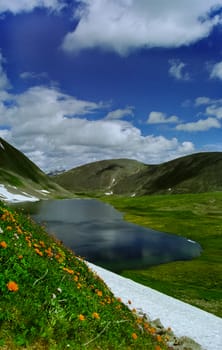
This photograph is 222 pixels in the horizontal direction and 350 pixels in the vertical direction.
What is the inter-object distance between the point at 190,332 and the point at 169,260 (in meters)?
36.9

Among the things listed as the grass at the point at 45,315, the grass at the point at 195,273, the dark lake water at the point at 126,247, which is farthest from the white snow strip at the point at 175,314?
the dark lake water at the point at 126,247

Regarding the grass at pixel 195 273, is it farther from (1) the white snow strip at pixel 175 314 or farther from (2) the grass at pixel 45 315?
(2) the grass at pixel 45 315

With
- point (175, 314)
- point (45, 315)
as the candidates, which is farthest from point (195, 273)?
point (45, 315)

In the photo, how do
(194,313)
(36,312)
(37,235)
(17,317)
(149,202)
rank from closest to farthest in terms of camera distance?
(17,317)
(36,312)
(37,235)
(194,313)
(149,202)

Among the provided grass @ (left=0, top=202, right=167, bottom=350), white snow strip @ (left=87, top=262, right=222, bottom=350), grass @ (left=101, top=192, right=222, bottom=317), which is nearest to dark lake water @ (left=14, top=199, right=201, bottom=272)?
grass @ (left=101, top=192, right=222, bottom=317)

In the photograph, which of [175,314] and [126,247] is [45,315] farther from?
→ [126,247]

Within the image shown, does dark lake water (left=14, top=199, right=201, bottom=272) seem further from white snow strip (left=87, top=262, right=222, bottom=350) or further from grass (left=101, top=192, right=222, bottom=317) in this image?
white snow strip (left=87, top=262, right=222, bottom=350)

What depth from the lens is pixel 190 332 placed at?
2141 cm

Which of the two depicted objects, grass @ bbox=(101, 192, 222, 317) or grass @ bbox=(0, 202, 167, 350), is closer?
grass @ bbox=(0, 202, 167, 350)

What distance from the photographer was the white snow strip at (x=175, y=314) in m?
20.8

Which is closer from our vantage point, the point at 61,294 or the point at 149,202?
the point at 61,294

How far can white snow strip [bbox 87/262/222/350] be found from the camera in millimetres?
20797

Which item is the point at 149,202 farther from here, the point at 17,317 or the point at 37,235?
the point at 17,317

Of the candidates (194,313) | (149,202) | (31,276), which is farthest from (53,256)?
(149,202)
